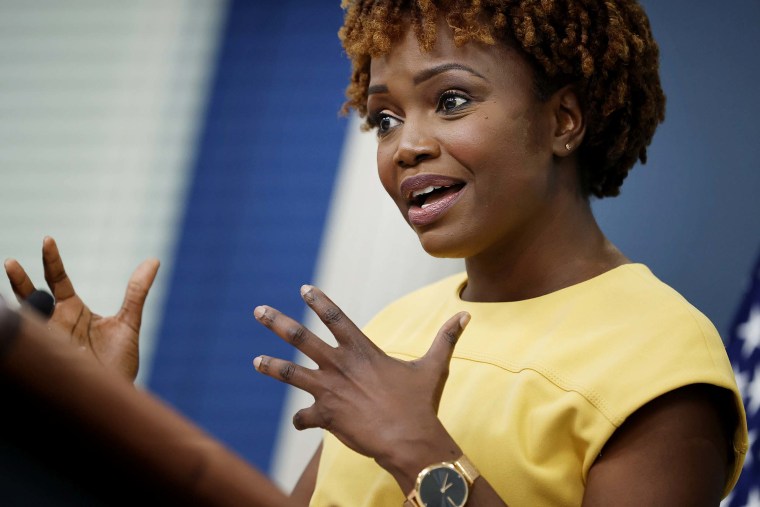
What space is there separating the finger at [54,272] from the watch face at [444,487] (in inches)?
30.7

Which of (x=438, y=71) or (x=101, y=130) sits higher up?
Answer: (x=101, y=130)

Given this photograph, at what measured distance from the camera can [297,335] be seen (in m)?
1.34

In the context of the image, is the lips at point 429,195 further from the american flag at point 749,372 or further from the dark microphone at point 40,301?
the american flag at point 749,372

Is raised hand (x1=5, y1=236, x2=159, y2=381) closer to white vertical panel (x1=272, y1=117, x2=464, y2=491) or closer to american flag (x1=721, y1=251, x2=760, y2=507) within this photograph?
white vertical panel (x1=272, y1=117, x2=464, y2=491)

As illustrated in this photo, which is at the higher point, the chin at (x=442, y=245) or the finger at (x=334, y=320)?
the chin at (x=442, y=245)

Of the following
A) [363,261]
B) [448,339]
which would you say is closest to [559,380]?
[448,339]

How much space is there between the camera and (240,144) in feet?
15.9

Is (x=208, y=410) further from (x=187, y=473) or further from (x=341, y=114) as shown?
(x=187, y=473)

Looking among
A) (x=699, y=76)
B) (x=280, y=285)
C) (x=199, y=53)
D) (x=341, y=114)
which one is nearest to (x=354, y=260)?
(x=341, y=114)

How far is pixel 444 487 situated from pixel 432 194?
0.57m

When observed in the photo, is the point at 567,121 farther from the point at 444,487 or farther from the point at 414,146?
the point at 444,487

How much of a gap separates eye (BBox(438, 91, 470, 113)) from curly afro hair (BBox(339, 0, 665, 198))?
0.09m

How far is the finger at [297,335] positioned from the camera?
4.41 ft

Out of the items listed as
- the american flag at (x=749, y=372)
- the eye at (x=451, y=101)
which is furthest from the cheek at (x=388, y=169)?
the american flag at (x=749, y=372)
